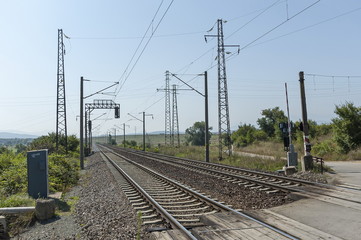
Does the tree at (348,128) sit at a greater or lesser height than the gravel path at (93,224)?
greater

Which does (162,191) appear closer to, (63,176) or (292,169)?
(63,176)

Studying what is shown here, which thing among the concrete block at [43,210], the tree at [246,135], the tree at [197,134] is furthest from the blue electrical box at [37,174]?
the tree at [197,134]

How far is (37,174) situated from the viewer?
11930 millimetres

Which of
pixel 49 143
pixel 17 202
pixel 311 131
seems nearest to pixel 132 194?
pixel 17 202

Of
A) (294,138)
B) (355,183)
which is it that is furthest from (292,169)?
(294,138)

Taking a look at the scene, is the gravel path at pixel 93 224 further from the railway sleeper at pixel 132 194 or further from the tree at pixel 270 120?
the tree at pixel 270 120

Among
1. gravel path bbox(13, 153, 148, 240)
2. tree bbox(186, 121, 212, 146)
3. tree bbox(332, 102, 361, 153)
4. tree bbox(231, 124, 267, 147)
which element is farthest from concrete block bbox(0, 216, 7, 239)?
tree bbox(186, 121, 212, 146)

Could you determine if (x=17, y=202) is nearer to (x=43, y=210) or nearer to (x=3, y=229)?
(x=43, y=210)

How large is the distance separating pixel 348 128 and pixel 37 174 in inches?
1001

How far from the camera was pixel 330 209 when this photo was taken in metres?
9.27

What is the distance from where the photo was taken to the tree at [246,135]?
198 feet

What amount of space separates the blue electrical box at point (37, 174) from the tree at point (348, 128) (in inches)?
974

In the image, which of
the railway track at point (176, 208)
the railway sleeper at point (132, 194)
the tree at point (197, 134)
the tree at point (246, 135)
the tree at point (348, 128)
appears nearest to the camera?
the railway track at point (176, 208)

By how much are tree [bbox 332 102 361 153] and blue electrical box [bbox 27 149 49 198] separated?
81.2 ft
